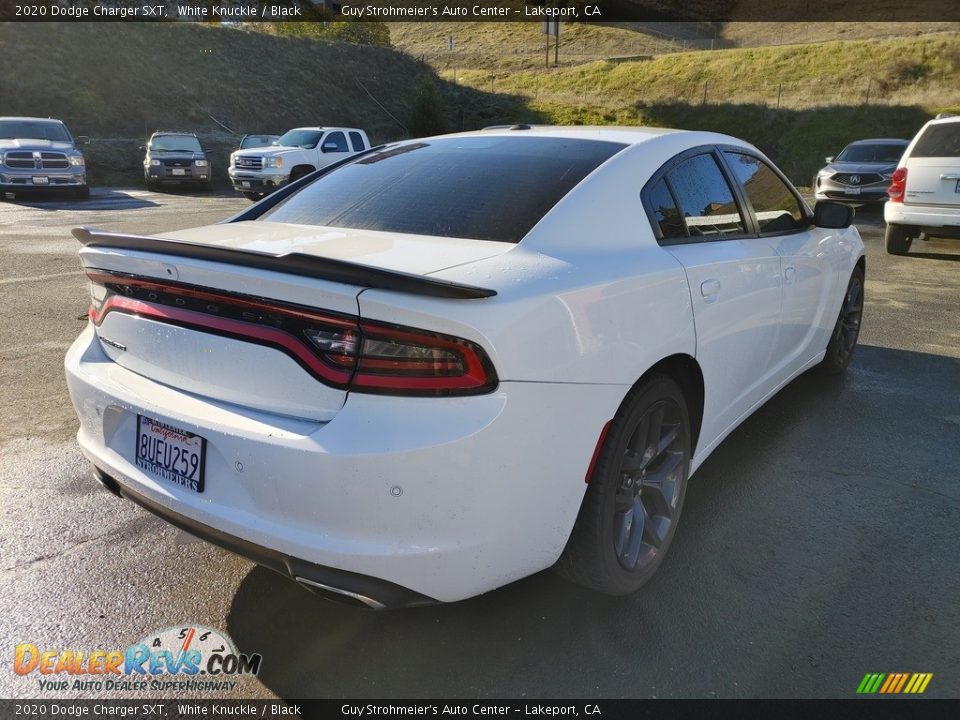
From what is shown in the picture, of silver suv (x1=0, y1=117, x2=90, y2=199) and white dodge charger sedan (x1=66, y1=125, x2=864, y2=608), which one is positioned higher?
silver suv (x1=0, y1=117, x2=90, y2=199)

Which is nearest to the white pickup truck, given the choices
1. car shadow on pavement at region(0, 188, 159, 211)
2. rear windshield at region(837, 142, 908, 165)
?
car shadow on pavement at region(0, 188, 159, 211)

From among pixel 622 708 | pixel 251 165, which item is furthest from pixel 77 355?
pixel 251 165

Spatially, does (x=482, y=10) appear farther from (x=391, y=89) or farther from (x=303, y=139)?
(x=303, y=139)

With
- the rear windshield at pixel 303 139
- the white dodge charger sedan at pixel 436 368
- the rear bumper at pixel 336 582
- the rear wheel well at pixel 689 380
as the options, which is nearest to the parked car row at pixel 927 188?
the white dodge charger sedan at pixel 436 368

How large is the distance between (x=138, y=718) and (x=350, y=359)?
1205mm

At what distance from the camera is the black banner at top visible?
39.8 meters

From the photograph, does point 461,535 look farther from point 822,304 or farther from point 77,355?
point 822,304

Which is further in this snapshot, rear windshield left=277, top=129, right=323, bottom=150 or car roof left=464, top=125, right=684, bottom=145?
rear windshield left=277, top=129, right=323, bottom=150

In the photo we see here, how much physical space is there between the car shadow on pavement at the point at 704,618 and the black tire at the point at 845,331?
1.47m

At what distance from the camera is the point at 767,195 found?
3.85 meters

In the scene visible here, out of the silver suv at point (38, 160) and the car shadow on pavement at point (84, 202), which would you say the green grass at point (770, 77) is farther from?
the silver suv at point (38, 160)

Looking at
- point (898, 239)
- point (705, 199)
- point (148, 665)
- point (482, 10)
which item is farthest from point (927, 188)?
point (482, 10)

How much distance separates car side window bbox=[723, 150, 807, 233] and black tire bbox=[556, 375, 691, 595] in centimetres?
137

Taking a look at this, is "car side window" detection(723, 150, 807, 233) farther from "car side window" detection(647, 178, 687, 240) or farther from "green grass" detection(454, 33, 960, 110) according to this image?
"green grass" detection(454, 33, 960, 110)
